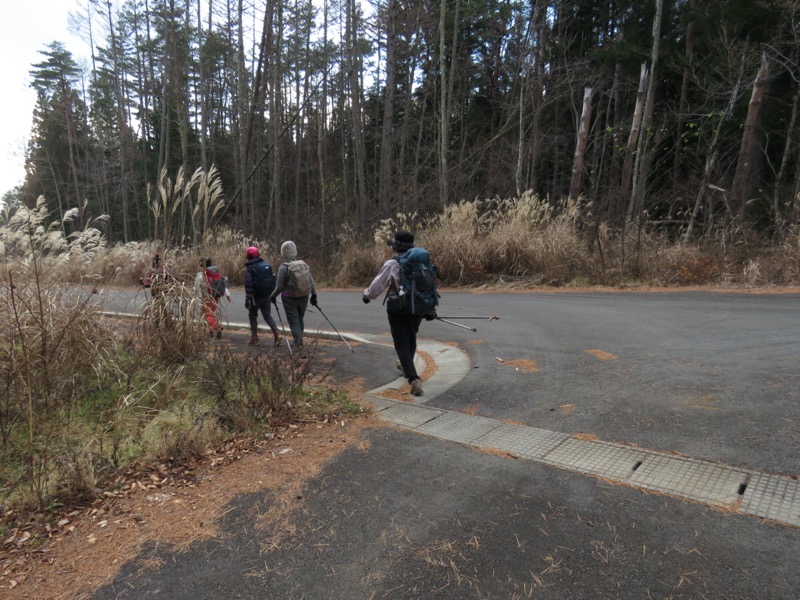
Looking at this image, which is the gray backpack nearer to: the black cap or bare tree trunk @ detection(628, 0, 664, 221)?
the black cap

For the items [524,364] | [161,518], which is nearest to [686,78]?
[524,364]

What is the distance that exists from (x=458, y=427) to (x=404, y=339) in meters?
1.47

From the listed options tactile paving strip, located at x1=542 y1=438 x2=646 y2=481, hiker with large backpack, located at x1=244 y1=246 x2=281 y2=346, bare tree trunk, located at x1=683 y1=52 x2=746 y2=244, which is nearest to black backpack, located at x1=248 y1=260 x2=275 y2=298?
hiker with large backpack, located at x1=244 y1=246 x2=281 y2=346

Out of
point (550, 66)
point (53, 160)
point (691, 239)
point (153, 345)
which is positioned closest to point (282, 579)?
point (153, 345)

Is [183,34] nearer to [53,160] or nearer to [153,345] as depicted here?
[53,160]

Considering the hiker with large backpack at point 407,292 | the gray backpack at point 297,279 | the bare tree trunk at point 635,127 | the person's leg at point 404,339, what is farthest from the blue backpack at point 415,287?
the bare tree trunk at point 635,127

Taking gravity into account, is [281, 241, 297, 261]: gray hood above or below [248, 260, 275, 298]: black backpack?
above

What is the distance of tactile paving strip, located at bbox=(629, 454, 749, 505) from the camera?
118 inches

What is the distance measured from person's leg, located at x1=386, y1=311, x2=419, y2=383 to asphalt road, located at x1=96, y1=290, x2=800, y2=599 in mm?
512

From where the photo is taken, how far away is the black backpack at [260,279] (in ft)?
27.1

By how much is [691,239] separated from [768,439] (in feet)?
41.8

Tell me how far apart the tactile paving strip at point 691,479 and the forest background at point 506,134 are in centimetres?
513

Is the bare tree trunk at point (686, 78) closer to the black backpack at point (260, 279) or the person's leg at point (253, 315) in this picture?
the black backpack at point (260, 279)

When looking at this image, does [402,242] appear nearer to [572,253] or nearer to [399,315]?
[399,315]
